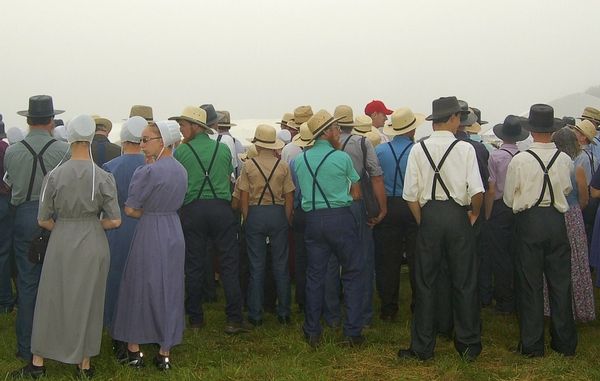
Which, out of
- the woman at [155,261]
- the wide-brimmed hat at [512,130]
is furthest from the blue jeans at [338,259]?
the wide-brimmed hat at [512,130]

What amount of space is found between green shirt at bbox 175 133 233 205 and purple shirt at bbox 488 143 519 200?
9.21 ft

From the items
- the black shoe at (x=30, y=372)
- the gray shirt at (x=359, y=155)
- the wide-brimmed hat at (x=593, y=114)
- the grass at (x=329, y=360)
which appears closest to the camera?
the black shoe at (x=30, y=372)

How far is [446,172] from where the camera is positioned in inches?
205

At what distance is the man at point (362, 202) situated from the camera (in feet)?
20.4

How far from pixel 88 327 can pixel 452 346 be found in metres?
3.14

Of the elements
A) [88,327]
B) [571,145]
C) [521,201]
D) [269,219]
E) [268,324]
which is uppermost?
[571,145]

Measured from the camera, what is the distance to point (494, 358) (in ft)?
18.1

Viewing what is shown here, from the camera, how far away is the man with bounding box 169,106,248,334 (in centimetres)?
627

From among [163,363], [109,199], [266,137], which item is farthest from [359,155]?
[163,363]

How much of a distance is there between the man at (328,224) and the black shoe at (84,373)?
6.36 ft

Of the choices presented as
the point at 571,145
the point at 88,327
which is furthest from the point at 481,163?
the point at 88,327

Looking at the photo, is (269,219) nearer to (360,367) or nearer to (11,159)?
(360,367)

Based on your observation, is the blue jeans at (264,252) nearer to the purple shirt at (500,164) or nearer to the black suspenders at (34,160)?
the black suspenders at (34,160)

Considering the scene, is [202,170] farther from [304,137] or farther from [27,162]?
[27,162]
